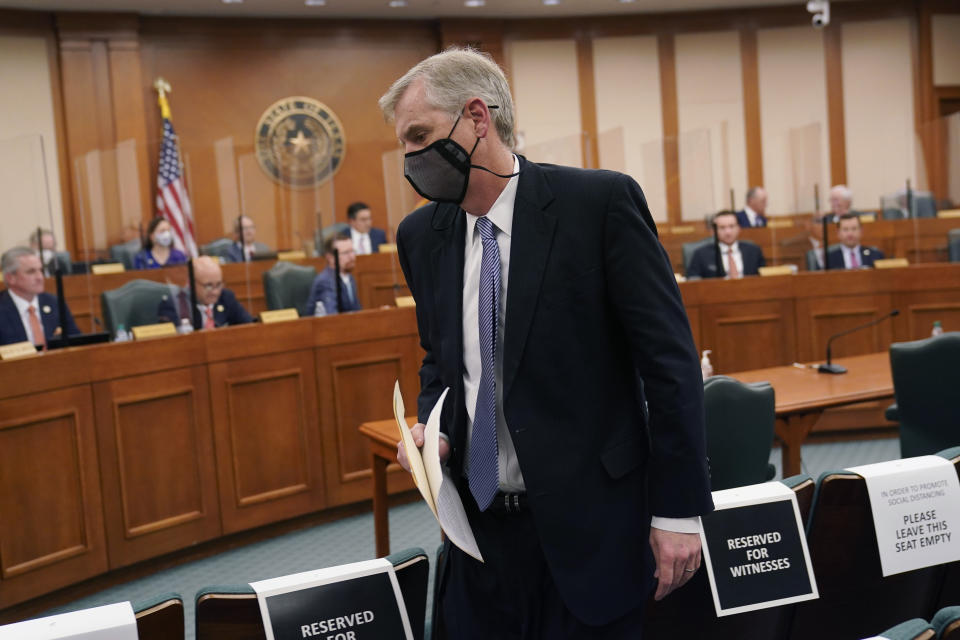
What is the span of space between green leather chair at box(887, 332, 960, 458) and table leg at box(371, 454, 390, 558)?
2.09m

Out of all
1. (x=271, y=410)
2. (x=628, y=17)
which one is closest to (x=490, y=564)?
(x=271, y=410)

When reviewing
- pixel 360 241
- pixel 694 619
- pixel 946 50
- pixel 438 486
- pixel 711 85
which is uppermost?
pixel 946 50

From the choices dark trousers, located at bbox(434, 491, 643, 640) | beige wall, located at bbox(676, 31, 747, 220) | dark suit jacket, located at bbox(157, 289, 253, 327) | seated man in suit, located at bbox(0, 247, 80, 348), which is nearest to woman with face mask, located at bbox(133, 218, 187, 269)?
dark suit jacket, located at bbox(157, 289, 253, 327)

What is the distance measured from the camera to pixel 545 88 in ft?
37.3

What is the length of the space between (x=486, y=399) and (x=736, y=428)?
2009 millimetres

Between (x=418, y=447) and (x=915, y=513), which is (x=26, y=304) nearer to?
(x=418, y=447)

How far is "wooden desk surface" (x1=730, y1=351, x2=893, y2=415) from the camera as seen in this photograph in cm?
395

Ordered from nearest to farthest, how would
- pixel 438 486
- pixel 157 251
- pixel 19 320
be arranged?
pixel 438 486 < pixel 19 320 < pixel 157 251

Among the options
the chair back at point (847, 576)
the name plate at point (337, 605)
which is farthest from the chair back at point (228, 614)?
the chair back at point (847, 576)

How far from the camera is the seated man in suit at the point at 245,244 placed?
6.93 metres

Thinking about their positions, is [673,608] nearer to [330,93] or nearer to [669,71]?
[330,93]

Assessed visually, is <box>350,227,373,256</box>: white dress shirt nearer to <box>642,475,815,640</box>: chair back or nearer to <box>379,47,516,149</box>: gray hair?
<box>642,475,815,640</box>: chair back

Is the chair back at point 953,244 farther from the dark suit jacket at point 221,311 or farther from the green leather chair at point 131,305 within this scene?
the green leather chair at point 131,305

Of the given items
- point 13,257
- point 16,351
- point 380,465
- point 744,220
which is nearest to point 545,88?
point 744,220
